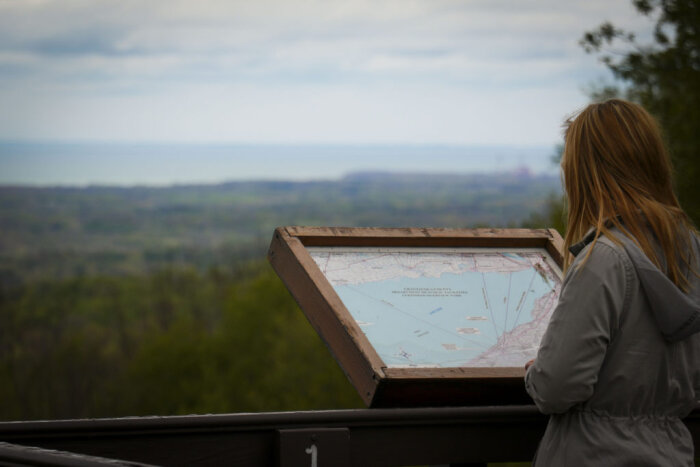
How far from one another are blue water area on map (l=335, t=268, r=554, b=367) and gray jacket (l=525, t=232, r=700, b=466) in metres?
0.40

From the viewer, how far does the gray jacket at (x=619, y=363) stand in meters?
1.53

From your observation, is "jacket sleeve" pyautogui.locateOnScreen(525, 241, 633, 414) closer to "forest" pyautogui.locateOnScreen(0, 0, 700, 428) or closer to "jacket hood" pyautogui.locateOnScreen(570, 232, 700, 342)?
"jacket hood" pyautogui.locateOnScreen(570, 232, 700, 342)

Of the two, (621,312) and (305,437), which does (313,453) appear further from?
(621,312)

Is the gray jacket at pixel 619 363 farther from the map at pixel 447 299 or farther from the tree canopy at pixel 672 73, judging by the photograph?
the tree canopy at pixel 672 73

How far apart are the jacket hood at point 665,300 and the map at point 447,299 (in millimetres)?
525

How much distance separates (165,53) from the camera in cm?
11362

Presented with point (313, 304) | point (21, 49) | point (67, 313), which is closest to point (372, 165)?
point (21, 49)

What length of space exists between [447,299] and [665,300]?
0.72m

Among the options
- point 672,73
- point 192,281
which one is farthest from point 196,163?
point 672,73

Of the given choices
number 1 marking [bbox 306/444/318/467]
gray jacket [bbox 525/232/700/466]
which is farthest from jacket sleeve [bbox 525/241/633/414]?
number 1 marking [bbox 306/444/318/467]

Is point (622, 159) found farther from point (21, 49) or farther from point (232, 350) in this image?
point (21, 49)

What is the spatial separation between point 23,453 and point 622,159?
117 cm

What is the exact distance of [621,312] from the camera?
156 centimetres

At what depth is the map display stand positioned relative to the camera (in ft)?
6.40
